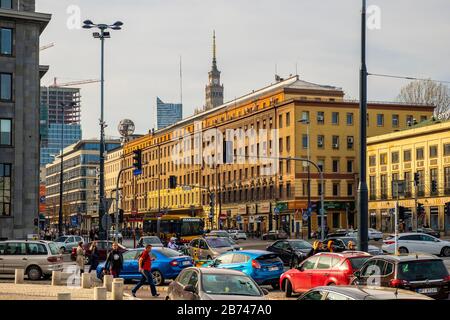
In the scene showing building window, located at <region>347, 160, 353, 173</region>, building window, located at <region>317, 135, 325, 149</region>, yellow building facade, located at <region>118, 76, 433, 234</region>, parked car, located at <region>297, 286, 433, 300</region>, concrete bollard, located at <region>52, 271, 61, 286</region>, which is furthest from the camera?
building window, located at <region>347, 160, 353, 173</region>

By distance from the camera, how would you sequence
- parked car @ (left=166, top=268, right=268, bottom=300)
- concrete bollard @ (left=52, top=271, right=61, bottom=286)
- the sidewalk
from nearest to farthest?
parked car @ (left=166, top=268, right=268, bottom=300)
the sidewalk
concrete bollard @ (left=52, top=271, right=61, bottom=286)

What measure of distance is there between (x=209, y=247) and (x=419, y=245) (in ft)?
47.4

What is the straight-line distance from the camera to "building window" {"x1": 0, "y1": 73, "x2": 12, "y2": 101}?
5997 centimetres

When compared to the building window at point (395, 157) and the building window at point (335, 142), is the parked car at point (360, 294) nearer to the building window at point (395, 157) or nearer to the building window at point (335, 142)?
the building window at point (395, 157)

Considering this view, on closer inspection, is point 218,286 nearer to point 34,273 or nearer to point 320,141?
point 34,273

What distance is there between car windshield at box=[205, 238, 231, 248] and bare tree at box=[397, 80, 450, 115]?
71.8 meters

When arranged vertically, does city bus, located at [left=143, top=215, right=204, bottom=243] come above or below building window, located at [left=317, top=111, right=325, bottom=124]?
below

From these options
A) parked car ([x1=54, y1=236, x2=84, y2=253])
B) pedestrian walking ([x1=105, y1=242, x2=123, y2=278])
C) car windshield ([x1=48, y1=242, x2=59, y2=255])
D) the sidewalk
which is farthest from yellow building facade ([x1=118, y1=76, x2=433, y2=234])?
pedestrian walking ([x1=105, y1=242, x2=123, y2=278])

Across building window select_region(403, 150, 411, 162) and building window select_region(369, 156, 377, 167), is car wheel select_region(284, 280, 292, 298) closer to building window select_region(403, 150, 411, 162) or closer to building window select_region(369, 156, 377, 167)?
building window select_region(403, 150, 411, 162)

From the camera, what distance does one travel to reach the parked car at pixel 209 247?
120 feet

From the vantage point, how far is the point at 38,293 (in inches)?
942

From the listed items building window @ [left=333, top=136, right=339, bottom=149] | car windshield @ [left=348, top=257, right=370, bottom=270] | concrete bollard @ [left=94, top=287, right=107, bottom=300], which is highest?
building window @ [left=333, top=136, right=339, bottom=149]
